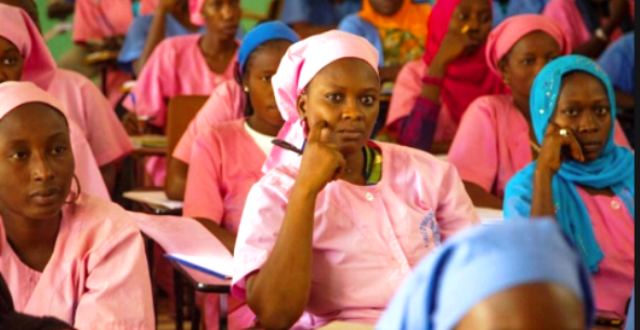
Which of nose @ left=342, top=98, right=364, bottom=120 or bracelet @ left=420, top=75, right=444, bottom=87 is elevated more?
nose @ left=342, top=98, right=364, bottom=120

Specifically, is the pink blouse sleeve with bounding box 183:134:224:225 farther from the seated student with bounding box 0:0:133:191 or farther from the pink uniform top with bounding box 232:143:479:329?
the pink uniform top with bounding box 232:143:479:329

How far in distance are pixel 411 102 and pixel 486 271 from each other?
140 inches

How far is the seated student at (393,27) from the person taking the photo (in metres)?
5.29

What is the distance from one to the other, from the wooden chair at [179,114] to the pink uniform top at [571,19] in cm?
234

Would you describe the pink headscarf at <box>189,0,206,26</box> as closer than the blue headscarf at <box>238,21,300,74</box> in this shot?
No

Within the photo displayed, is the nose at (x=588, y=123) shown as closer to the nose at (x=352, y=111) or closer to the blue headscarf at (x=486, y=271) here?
the nose at (x=352, y=111)

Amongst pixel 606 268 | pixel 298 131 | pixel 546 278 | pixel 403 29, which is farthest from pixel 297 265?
pixel 403 29

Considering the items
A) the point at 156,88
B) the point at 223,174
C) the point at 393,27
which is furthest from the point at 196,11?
the point at 223,174

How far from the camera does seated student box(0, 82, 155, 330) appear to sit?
2.19 meters

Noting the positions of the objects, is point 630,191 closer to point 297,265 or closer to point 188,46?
point 297,265

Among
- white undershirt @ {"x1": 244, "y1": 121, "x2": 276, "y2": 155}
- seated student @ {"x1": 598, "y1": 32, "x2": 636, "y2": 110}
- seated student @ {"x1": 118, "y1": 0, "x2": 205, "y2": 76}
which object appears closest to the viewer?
white undershirt @ {"x1": 244, "y1": 121, "x2": 276, "y2": 155}

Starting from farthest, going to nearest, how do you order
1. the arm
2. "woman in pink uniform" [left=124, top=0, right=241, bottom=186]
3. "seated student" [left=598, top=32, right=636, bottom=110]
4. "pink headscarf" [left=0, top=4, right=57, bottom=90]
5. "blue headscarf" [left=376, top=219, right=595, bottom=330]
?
"seated student" [left=598, top=32, right=636, bottom=110], "woman in pink uniform" [left=124, top=0, right=241, bottom=186], "pink headscarf" [left=0, top=4, right=57, bottom=90], the arm, "blue headscarf" [left=376, top=219, right=595, bottom=330]

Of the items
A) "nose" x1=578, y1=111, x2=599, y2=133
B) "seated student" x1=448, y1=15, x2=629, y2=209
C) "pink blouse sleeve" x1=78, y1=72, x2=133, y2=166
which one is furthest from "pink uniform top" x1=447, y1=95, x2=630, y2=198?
"pink blouse sleeve" x1=78, y1=72, x2=133, y2=166

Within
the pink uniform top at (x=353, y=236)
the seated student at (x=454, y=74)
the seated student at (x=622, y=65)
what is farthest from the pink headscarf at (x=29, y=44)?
the seated student at (x=622, y=65)
